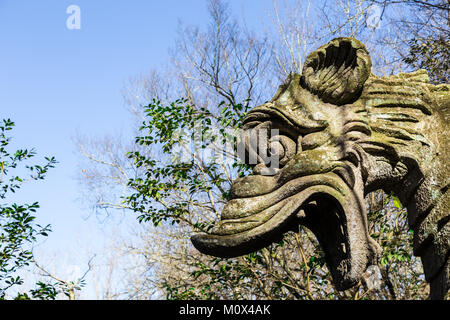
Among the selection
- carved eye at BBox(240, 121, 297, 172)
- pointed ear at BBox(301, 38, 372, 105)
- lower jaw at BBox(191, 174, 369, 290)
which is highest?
pointed ear at BBox(301, 38, 372, 105)

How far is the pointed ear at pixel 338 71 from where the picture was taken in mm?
2580

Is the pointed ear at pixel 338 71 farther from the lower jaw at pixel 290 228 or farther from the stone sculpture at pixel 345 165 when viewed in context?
the lower jaw at pixel 290 228

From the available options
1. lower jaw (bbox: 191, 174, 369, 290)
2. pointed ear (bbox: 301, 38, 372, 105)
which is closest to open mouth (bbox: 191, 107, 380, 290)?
lower jaw (bbox: 191, 174, 369, 290)

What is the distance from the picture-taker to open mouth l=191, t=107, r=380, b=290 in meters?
2.26

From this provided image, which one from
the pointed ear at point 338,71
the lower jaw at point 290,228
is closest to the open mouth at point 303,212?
the lower jaw at point 290,228

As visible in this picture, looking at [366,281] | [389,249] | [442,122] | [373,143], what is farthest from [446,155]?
[366,281]

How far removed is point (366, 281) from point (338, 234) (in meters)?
7.04

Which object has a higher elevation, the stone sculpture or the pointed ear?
the pointed ear

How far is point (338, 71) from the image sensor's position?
2646 millimetres

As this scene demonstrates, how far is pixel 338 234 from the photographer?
95.3 inches

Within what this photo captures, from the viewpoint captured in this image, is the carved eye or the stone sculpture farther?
the carved eye

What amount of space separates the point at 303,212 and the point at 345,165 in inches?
11.4

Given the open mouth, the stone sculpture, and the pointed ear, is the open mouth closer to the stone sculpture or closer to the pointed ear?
the stone sculpture

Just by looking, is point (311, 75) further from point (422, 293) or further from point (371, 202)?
point (422, 293)
